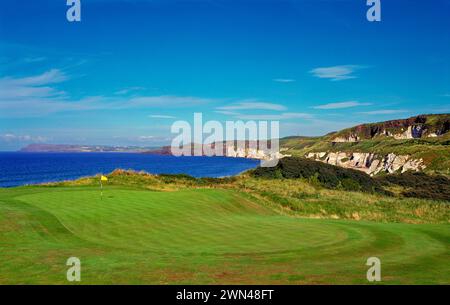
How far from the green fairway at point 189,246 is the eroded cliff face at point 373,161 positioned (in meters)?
95.5

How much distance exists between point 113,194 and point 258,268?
16.6 m

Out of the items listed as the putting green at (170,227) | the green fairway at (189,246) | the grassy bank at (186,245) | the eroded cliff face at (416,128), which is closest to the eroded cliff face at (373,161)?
the eroded cliff face at (416,128)

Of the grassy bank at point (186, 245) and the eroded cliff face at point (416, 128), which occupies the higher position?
the eroded cliff face at point (416, 128)

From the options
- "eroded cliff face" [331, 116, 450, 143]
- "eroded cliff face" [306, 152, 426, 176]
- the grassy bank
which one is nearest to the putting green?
the grassy bank

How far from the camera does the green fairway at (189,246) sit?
32.8ft

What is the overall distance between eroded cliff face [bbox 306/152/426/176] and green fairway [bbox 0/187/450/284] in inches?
3760

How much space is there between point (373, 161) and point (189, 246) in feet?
436

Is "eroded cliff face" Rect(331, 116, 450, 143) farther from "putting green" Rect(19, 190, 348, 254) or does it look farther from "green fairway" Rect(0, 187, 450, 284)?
"green fairway" Rect(0, 187, 450, 284)

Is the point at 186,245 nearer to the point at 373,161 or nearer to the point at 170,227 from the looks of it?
the point at 170,227

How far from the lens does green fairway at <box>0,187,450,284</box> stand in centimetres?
1001

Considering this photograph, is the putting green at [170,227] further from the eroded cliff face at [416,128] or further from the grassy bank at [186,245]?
the eroded cliff face at [416,128]

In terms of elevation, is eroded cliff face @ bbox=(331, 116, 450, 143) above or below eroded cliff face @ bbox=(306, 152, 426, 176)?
above
